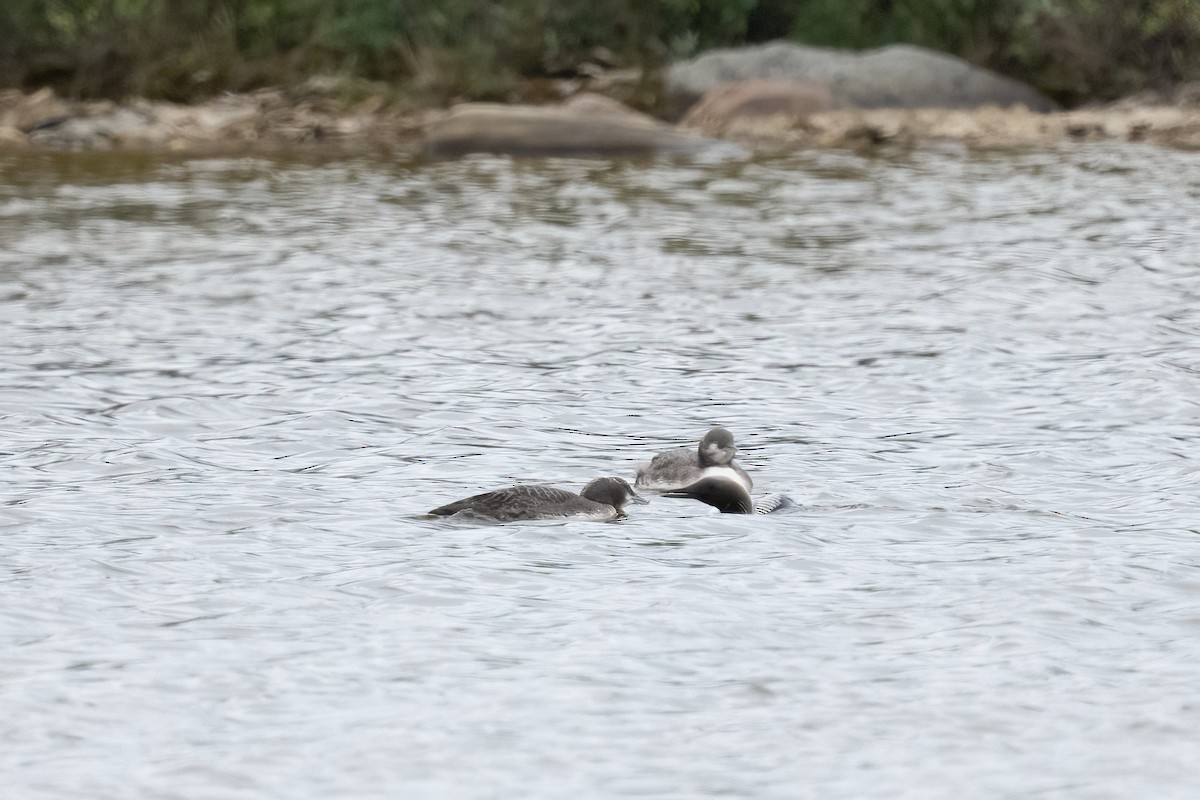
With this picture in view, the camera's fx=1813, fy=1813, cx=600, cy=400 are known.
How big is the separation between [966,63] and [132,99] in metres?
14.5

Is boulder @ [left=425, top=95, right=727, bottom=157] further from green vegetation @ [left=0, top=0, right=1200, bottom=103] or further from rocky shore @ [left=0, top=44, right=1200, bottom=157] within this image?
green vegetation @ [left=0, top=0, right=1200, bottom=103]

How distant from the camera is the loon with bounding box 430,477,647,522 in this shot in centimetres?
800

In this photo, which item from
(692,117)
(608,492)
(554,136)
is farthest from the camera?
(692,117)

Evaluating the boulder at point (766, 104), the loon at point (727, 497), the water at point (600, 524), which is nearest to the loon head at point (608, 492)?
the water at point (600, 524)

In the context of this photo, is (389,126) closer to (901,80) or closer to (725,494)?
(901,80)

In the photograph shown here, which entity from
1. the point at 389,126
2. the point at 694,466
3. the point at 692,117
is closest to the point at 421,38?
the point at 389,126

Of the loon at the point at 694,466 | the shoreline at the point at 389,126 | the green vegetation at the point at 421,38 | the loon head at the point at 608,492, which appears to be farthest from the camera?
the green vegetation at the point at 421,38

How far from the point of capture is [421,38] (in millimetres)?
32125

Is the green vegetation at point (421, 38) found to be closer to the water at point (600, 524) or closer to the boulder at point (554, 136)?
the boulder at point (554, 136)

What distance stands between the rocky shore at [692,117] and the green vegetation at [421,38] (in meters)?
0.83

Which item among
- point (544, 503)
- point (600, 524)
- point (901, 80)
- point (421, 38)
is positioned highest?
point (421, 38)

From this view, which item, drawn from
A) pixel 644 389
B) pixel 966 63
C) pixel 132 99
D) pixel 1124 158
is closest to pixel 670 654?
pixel 644 389

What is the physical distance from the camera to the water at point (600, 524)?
557 cm

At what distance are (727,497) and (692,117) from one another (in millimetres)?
22524
